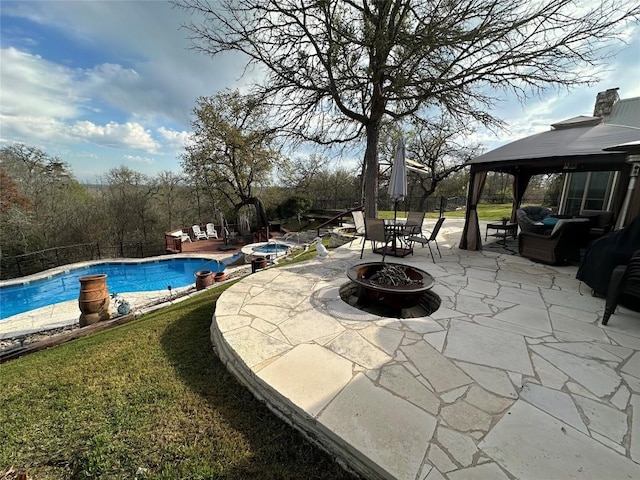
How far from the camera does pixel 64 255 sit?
434 inches

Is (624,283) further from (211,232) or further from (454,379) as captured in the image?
(211,232)

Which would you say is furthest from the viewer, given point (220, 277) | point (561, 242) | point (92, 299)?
point (220, 277)

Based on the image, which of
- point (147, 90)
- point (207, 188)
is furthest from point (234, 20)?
point (207, 188)

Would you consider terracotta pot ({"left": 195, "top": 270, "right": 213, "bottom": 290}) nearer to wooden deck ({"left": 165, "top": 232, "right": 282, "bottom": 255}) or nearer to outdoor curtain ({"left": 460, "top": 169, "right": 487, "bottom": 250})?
wooden deck ({"left": 165, "top": 232, "right": 282, "bottom": 255})

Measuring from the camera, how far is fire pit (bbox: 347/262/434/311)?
9.88 feet

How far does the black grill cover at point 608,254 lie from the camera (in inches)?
120

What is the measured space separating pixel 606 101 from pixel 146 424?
1462cm

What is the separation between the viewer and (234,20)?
5.09 meters

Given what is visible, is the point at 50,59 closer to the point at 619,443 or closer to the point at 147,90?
the point at 147,90

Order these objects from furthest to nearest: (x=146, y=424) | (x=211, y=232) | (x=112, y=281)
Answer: (x=211, y=232) < (x=112, y=281) < (x=146, y=424)

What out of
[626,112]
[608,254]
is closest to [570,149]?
[608,254]

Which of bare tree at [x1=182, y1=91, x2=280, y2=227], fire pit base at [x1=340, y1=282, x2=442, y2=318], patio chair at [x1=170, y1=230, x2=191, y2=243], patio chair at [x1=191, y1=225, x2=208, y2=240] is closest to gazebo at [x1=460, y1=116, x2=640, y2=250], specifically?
fire pit base at [x1=340, y1=282, x2=442, y2=318]

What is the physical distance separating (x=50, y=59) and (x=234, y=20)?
16.7 feet

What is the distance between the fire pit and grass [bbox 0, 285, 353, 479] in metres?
1.82
